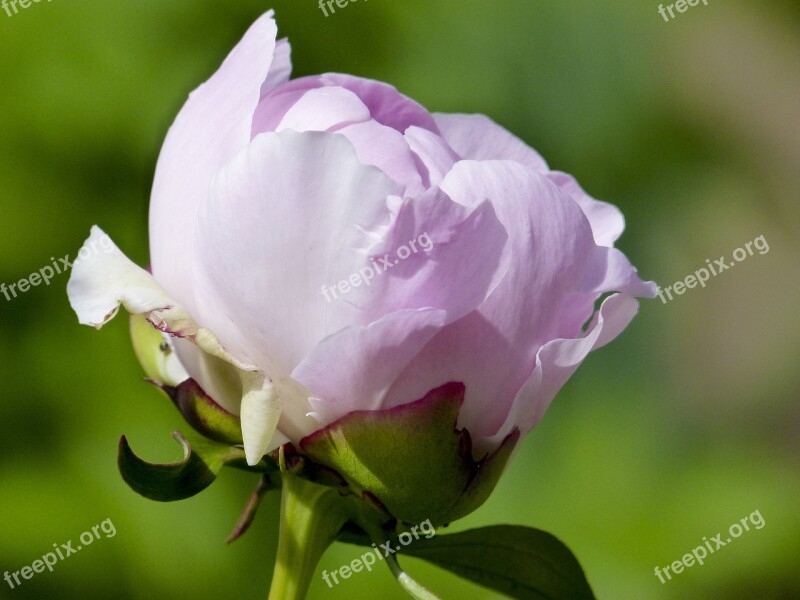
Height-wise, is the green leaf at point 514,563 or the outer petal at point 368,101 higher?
the outer petal at point 368,101

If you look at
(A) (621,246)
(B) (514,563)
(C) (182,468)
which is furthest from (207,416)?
(A) (621,246)

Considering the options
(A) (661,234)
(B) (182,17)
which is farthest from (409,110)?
(A) (661,234)

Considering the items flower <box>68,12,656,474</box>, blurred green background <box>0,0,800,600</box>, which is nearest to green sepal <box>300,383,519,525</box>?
flower <box>68,12,656,474</box>

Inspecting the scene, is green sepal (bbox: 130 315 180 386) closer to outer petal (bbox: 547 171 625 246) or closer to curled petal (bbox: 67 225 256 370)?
curled petal (bbox: 67 225 256 370)

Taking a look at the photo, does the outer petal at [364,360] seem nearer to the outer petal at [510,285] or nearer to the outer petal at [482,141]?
the outer petal at [510,285]

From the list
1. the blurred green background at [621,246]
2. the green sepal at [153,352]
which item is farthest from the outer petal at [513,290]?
the blurred green background at [621,246]

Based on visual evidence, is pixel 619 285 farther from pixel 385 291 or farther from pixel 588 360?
pixel 588 360

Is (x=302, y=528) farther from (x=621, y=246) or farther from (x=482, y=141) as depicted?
(x=621, y=246)
